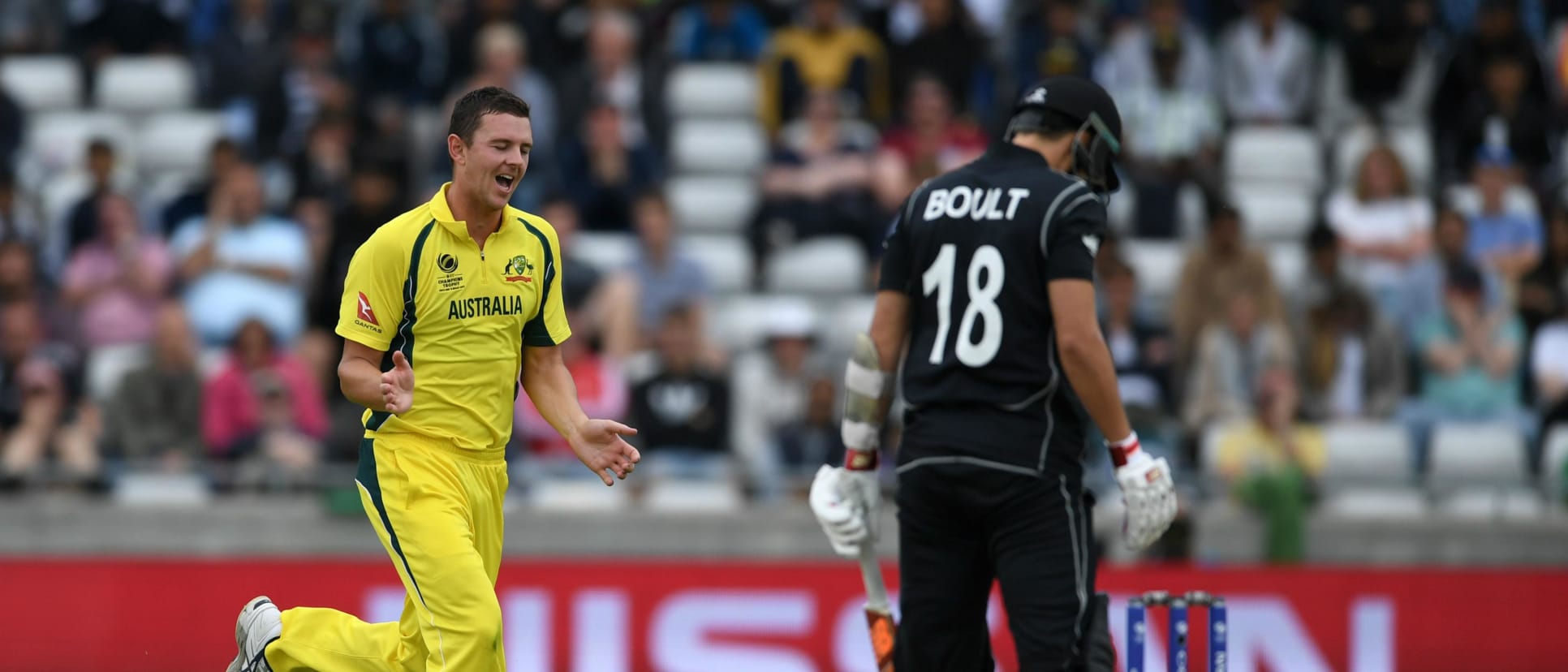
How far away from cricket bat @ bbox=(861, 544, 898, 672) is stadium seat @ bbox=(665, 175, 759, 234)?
7.72m

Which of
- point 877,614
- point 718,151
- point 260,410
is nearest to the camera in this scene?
point 877,614

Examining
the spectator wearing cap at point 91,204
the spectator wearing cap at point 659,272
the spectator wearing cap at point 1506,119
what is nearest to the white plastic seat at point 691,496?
the spectator wearing cap at point 659,272

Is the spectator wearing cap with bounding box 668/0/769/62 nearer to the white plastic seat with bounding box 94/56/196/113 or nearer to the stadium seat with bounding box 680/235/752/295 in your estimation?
the stadium seat with bounding box 680/235/752/295

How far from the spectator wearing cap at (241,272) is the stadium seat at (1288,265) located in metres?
6.59

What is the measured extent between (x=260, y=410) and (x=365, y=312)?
6.24 meters

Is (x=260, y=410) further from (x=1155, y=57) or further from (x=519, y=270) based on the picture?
(x=1155, y=57)

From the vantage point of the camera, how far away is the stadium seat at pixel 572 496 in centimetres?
1215

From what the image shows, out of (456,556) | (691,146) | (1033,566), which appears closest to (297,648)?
(456,556)

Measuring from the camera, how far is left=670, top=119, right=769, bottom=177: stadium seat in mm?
15031

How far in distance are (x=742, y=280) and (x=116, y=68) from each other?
551 centimetres

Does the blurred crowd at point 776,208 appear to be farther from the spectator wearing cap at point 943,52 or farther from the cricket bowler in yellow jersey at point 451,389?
the cricket bowler in yellow jersey at point 451,389

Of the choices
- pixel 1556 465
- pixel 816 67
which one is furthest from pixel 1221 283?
pixel 816 67

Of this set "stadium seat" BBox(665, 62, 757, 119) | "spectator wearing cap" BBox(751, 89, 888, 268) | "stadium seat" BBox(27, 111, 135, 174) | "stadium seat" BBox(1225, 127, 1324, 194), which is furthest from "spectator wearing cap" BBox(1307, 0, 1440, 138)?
"stadium seat" BBox(27, 111, 135, 174)

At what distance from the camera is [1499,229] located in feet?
46.5
